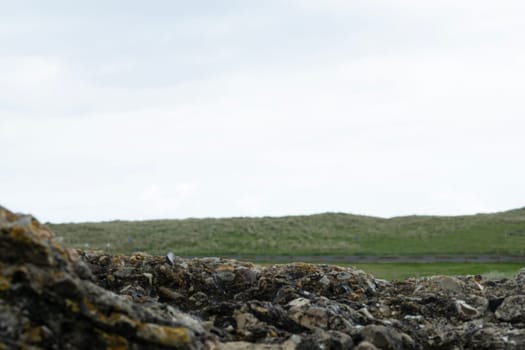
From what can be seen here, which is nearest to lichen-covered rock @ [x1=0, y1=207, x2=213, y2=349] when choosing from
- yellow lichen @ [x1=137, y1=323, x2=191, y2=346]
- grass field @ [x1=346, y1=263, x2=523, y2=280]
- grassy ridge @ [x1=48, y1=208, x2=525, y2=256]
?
yellow lichen @ [x1=137, y1=323, x2=191, y2=346]

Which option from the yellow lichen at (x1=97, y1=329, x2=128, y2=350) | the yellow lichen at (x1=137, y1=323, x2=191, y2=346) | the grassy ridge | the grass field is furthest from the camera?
the grassy ridge

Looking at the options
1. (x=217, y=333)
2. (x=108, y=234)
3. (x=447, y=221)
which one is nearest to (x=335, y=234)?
(x=447, y=221)

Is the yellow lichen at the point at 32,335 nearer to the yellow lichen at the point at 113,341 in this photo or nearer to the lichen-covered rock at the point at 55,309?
the lichen-covered rock at the point at 55,309

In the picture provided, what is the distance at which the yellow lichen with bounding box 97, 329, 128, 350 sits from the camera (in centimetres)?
624

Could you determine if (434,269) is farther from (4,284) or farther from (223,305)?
(4,284)

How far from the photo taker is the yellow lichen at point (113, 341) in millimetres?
6238

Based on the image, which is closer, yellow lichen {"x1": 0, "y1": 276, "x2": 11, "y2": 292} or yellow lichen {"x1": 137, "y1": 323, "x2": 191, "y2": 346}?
yellow lichen {"x1": 0, "y1": 276, "x2": 11, "y2": 292}

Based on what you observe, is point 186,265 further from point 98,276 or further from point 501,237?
point 501,237

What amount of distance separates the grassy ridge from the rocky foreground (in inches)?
1466

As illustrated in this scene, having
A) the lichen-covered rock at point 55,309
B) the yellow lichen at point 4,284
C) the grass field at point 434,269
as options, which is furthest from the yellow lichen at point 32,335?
the grass field at point 434,269

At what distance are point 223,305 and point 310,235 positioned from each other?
5341cm

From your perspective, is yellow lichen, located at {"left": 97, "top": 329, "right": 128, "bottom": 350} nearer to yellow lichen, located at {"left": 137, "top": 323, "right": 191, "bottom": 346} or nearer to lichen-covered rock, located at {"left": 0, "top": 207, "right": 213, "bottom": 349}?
lichen-covered rock, located at {"left": 0, "top": 207, "right": 213, "bottom": 349}

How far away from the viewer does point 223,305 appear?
30.5 feet

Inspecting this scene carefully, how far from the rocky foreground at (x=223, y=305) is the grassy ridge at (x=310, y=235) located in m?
37.2
